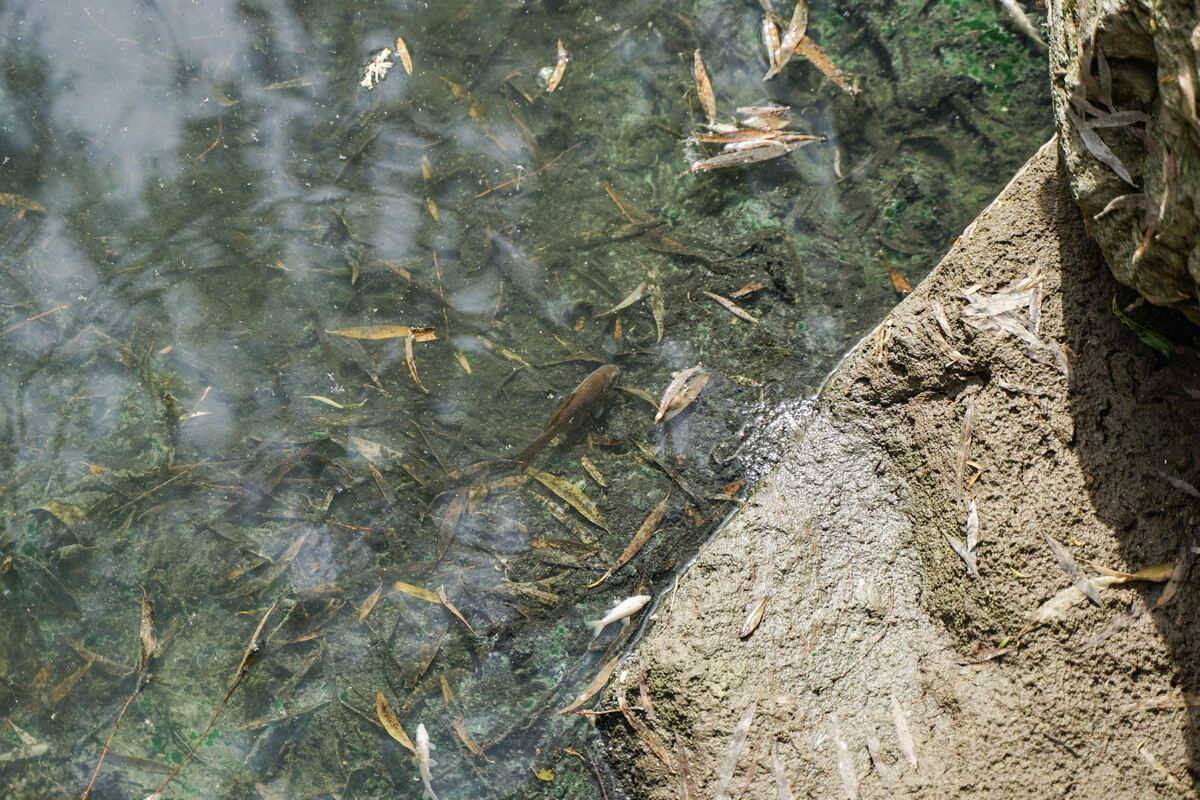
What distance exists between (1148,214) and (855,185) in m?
1.38

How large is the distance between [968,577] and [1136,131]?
1.23 meters

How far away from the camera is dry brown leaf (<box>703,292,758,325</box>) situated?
275 centimetres

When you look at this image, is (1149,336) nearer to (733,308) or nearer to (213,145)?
(733,308)

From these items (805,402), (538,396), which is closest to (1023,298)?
(805,402)

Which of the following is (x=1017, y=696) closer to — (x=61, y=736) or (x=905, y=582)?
(x=905, y=582)

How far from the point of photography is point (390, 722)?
8.02ft

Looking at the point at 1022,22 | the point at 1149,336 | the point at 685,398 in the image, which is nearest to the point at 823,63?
the point at 1022,22

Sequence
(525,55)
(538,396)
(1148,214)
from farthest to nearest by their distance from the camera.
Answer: (525,55)
(538,396)
(1148,214)

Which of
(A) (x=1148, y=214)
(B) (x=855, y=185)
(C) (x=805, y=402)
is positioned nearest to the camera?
(A) (x=1148, y=214)

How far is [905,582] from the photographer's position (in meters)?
2.06

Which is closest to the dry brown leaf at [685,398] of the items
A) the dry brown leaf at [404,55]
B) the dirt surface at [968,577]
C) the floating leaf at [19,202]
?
the dirt surface at [968,577]

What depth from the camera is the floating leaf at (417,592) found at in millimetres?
2547

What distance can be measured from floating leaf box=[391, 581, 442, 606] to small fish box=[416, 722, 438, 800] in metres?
0.42

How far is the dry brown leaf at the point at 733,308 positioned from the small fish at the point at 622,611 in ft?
3.79
